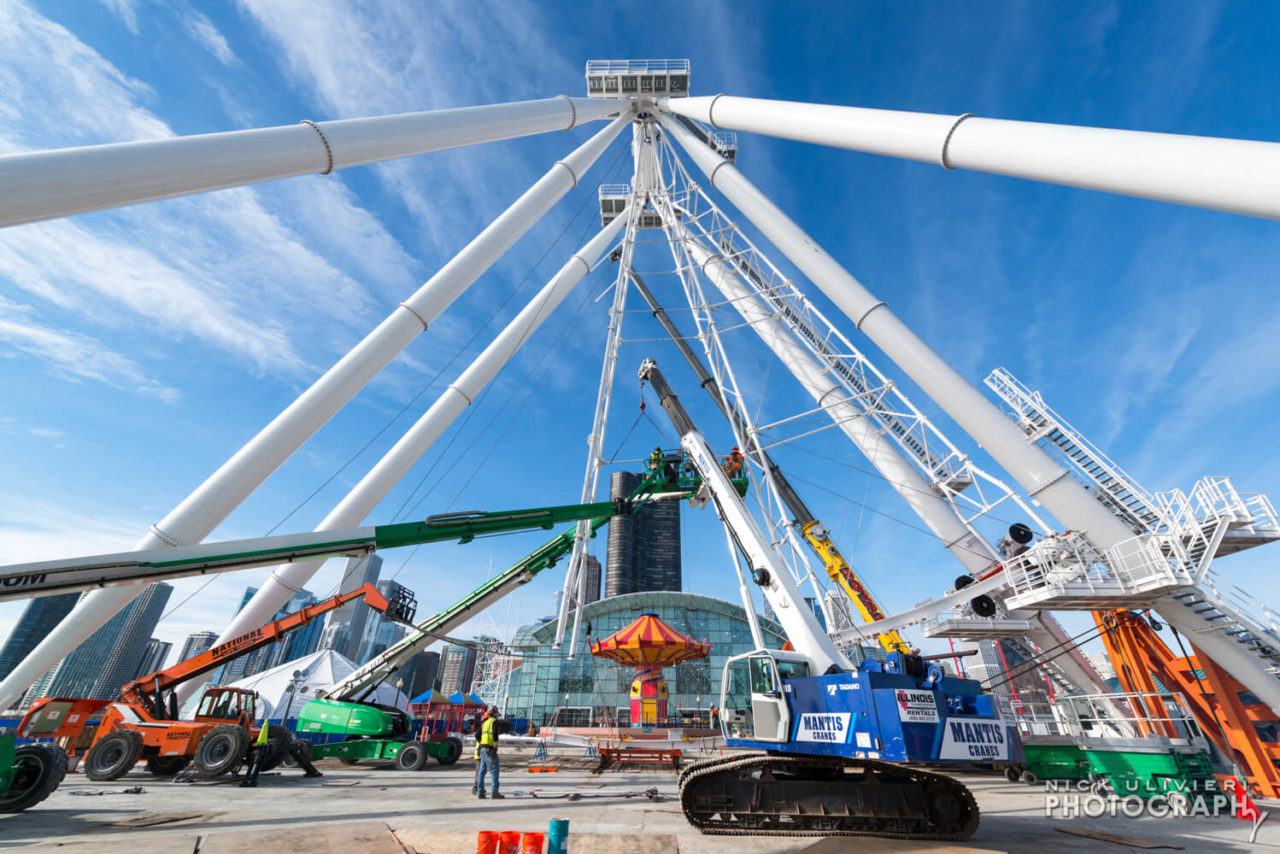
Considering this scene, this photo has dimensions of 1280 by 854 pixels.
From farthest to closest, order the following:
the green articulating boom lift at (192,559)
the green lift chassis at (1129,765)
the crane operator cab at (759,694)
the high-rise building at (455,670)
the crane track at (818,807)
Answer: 1. the high-rise building at (455,670)
2. the green lift chassis at (1129,765)
3. the crane operator cab at (759,694)
4. the crane track at (818,807)
5. the green articulating boom lift at (192,559)

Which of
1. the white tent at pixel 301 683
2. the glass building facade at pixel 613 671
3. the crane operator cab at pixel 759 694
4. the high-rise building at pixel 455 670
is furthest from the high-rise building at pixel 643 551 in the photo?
the crane operator cab at pixel 759 694

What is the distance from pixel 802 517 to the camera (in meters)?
25.0

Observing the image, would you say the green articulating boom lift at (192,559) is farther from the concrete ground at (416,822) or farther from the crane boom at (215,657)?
the crane boom at (215,657)

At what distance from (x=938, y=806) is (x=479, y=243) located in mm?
15335

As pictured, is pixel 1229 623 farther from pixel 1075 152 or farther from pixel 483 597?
pixel 483 597

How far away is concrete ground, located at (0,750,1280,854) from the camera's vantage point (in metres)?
7.09

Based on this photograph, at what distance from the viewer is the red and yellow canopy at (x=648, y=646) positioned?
24562 millimetres

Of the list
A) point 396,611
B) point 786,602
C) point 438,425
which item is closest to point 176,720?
point 396,611

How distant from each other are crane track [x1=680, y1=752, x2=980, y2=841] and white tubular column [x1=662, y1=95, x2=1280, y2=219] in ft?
27.6

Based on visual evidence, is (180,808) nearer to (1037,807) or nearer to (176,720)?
(176,720)

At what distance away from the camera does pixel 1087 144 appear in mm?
7023

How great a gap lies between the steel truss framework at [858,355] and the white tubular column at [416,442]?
2.4 inches

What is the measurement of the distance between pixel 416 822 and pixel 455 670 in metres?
160

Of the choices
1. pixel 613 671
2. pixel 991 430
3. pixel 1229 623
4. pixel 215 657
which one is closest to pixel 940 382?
pixel 991 430
